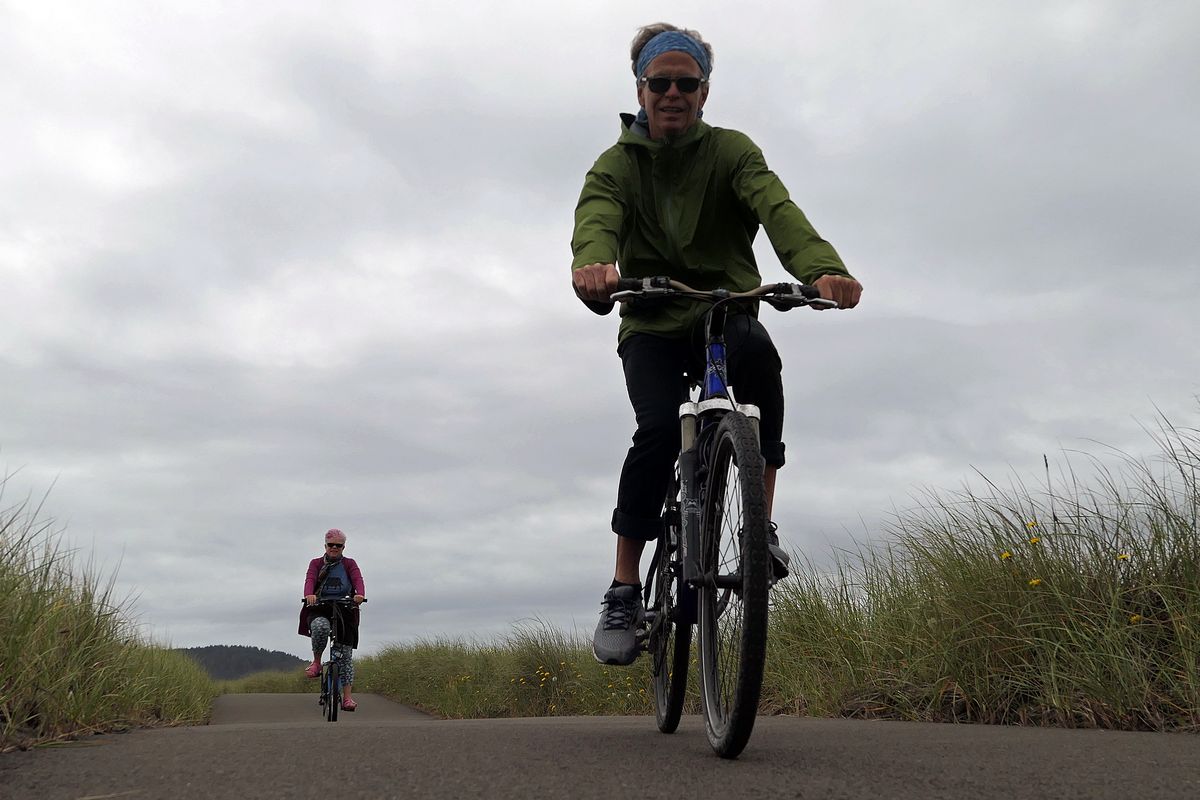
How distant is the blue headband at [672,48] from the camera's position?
3.93 meters

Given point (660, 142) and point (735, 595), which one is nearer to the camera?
point (735, 595)

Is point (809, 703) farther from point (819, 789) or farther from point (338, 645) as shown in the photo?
point (338, 645)

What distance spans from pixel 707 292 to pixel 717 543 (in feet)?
2.69

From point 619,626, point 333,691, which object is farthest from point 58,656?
point 333,691

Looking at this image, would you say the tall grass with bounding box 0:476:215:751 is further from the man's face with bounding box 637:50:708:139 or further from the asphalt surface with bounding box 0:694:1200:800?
the man's face with bounding box 637:50:708:139

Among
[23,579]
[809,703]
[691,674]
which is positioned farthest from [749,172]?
[691,674]

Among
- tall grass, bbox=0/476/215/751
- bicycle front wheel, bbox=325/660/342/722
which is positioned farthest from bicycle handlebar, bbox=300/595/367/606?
tall grass, bbox=0/476/215/751

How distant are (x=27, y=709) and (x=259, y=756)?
1593 millimetres

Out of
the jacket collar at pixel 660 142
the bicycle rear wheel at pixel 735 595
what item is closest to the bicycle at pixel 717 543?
the bicycle rear wheel at pixel 735 595

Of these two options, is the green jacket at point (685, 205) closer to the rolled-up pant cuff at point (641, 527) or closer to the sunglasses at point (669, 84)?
the sunglasses at point (669, 84)

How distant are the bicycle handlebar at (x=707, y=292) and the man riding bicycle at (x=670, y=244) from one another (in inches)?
10.9

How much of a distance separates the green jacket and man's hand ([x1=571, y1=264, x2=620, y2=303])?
0.58 metres

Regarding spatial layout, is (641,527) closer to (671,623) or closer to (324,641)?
(671,623)

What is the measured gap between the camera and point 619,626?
4102 millimetres
